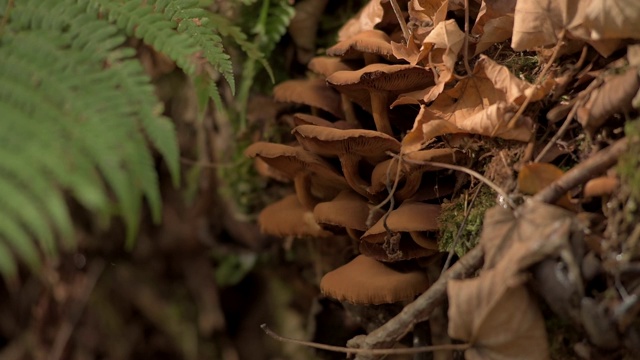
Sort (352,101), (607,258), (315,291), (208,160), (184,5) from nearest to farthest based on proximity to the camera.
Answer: (607,258) < (184,5) < (352,101) < (315,291) < (208,160)

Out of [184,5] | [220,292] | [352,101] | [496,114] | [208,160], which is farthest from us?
[220,292]

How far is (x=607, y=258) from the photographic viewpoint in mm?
991

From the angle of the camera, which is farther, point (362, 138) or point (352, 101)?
point (352, 101)

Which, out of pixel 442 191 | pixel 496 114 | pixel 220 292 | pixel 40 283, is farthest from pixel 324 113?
pixel 40 283

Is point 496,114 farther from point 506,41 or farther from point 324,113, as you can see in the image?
point 324,113

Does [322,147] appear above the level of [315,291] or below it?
above

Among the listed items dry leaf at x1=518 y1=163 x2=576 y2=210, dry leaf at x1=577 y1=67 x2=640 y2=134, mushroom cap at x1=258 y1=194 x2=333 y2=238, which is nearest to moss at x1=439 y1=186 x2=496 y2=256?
dry leaf at x1=518 y1=163 x2=576 y2=210

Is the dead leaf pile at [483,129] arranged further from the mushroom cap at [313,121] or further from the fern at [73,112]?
the fern at [73,112]

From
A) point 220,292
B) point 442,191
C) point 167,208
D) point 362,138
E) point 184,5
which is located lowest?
point 220,292

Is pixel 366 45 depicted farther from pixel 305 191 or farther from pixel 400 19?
pixel 305 191

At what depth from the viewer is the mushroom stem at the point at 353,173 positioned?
136 centimetres

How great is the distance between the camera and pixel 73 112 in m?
1.02

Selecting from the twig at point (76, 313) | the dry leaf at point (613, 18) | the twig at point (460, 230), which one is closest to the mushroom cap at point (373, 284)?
the twig at point (460, 230)

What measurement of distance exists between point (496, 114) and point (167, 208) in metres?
1.65
